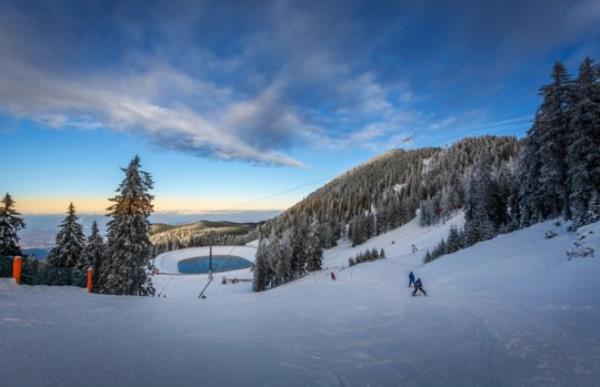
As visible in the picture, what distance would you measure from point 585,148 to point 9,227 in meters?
50.7

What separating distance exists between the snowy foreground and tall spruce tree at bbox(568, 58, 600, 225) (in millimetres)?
13659

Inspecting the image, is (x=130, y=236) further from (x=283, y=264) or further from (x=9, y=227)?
(x=283, y=264)

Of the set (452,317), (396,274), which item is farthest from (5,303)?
(396,274)

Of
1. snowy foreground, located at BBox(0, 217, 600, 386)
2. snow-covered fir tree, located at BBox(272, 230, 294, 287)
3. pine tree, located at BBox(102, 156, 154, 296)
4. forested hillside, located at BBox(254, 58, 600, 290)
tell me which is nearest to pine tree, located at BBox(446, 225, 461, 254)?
forested hillside, located at BBox(254, 58, 600, 290)

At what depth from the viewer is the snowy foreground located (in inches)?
248

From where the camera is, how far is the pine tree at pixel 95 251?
118ft

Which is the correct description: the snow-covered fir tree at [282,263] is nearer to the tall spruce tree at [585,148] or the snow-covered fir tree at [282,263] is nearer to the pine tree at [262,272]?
the pine tree at [262,272]

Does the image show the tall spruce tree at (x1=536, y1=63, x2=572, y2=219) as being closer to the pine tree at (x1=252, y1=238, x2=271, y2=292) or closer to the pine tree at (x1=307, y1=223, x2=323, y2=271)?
the pine tree at (x1=307, y1=223, x2=323, y2=271)

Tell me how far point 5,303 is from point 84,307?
247cm

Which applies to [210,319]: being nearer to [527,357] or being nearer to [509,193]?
[527,357]

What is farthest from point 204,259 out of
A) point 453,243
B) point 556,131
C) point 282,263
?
point 556,131

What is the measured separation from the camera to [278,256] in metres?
58.8

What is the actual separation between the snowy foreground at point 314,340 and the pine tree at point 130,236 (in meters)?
9.06

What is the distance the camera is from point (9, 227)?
3102cm
